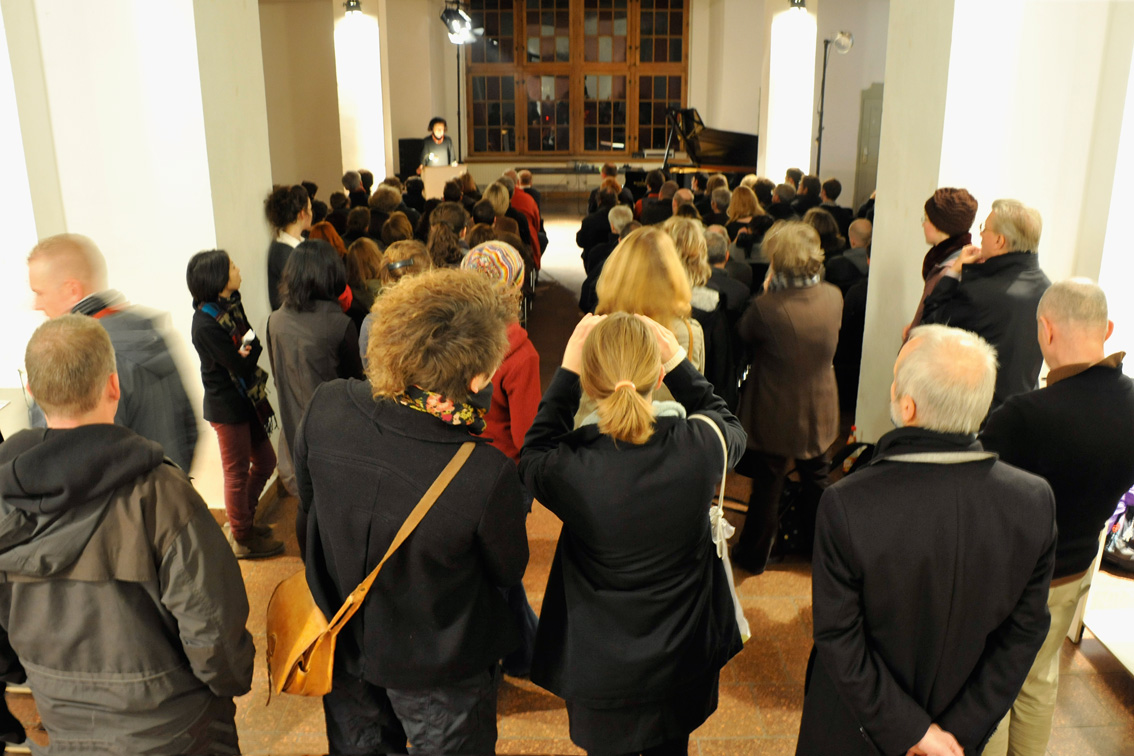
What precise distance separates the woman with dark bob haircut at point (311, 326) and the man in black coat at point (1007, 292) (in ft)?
7.67

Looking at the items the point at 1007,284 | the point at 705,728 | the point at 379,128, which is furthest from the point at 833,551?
the point at 379,128

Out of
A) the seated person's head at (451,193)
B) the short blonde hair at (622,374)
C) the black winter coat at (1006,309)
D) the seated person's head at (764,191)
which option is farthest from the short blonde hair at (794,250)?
the seated person's head at (764,191)

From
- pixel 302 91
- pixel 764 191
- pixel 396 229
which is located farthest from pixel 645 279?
pixel 302 91

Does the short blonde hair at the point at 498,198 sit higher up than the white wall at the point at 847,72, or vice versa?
the white wall at the point at 847,72

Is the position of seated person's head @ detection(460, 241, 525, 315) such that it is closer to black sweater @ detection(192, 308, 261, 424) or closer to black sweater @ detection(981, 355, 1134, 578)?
black sweater @ detection(192, 308, 261, 424)

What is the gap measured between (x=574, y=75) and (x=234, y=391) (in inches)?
556

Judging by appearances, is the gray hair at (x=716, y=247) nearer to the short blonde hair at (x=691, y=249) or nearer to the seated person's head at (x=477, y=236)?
the short blonde hair at (x=691, y=249)

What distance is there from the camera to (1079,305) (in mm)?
2143

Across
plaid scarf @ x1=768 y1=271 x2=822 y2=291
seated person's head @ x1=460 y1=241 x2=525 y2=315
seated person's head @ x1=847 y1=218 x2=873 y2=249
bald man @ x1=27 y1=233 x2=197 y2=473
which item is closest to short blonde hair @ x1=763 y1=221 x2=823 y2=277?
plaid scarf @ x1=768 y1=271 x2=822 y2=291

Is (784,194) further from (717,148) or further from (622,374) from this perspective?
(622,374)

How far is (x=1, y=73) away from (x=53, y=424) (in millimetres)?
2471

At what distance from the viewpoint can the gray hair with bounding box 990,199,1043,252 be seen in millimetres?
3109

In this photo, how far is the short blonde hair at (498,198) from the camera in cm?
695

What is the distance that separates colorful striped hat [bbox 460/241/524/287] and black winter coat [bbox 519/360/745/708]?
1.19 meters
